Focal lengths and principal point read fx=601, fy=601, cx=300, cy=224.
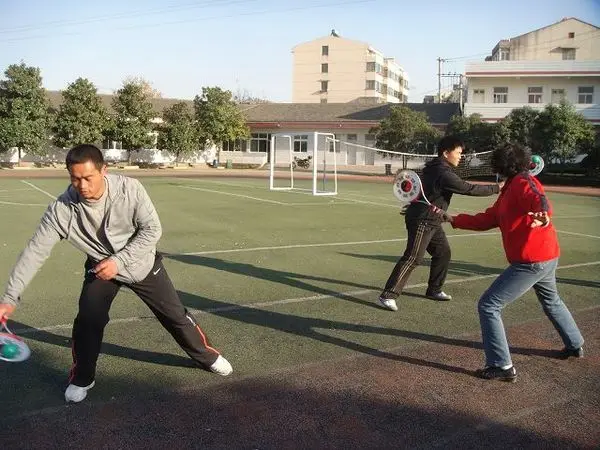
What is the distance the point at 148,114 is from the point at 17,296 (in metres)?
45.2

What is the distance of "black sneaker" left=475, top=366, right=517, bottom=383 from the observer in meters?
4.71

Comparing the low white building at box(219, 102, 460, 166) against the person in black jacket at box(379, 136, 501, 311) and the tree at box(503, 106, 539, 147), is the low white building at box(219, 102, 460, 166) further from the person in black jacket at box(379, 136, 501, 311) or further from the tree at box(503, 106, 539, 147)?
the person in black jacket at box(379, 136, 501, 311)

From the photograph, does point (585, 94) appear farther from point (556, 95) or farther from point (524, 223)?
point (524, 223)

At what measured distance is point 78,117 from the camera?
4378cm

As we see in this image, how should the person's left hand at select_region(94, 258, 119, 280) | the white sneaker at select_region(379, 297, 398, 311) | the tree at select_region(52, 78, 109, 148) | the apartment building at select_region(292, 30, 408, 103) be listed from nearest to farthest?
the person's left hand at select_region(94, 258, 119, 280), the white sneaker at select_region(379, 297, 398, 311), the tree at select_region(52, 78, 109, 148), the apartment building at select_region(292, 30, 408, 103)

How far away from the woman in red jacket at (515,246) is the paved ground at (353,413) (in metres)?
0.28

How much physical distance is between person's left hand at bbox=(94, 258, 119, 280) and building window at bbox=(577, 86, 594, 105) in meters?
52.3

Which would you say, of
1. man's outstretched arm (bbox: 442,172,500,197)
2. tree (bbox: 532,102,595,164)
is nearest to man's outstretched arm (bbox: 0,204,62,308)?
man's outstretched arm (bbox: 442,172,500,197)

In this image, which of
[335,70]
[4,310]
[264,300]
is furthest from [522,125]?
[335,70]

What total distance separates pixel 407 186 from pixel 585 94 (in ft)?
161

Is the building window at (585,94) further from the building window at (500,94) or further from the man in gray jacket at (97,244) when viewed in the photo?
the man in gray jacket at (97,244)

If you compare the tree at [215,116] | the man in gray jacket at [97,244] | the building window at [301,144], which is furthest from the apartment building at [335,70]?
the man in gray jacket at [97,244]

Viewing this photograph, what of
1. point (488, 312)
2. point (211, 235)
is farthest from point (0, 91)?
point (488, 312)

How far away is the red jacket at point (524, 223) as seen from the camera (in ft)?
14.9
